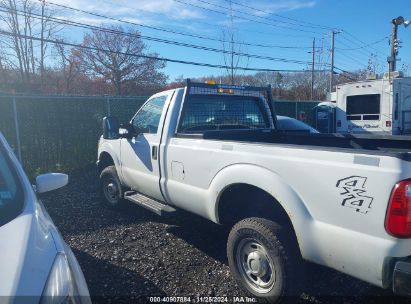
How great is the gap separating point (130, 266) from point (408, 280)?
9.20 ft

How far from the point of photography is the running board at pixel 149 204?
421 cm

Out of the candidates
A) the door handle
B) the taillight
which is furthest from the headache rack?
the taillight

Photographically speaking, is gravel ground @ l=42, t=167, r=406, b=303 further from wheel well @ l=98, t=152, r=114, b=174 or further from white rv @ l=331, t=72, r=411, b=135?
A: white rv @ l=331, t=72, r=411, b=135

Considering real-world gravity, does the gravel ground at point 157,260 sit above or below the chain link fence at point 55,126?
below

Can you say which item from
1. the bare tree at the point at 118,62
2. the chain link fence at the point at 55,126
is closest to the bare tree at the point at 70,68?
the bare tree at the point at 118,62

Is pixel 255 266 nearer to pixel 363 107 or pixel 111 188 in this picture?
pixel 111 188

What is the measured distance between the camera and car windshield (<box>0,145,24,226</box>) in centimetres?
219

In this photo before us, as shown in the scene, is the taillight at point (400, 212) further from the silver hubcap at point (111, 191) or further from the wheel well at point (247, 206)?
the silver hubcap at point (111, 191)

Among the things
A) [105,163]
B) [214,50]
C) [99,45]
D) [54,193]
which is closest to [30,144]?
[54,193]

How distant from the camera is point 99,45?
39281mm

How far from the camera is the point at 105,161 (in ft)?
21.1

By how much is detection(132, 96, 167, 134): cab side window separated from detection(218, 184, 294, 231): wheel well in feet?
5.22

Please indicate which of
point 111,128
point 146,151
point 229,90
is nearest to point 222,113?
point 229,90

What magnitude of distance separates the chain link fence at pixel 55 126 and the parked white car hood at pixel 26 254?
7.48m
